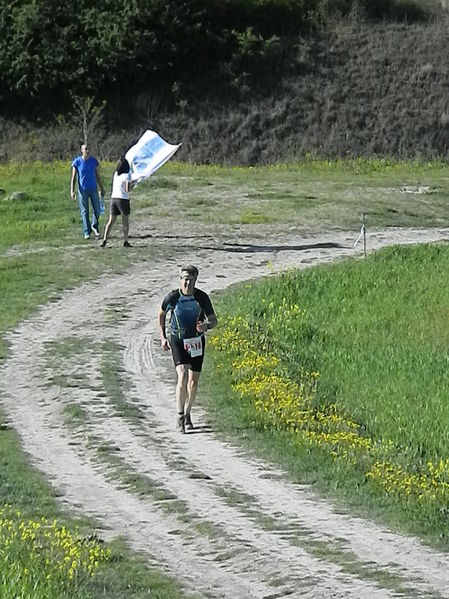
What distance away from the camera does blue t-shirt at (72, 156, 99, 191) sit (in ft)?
66.7

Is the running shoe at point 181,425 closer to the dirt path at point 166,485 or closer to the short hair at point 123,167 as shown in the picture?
the dirt path at point 166,485

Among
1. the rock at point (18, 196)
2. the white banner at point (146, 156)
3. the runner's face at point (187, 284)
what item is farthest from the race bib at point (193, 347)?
the rock at point (18, 196)

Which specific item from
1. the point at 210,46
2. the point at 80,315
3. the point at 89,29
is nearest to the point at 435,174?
the point at 210,46

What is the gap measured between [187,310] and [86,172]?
9407 mm

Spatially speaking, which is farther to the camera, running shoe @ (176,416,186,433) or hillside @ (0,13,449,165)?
hillside @ (0,13,449,165)

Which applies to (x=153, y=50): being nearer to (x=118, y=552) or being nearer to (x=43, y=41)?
(x=43, y=41)

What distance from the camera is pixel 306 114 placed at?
40.7 m

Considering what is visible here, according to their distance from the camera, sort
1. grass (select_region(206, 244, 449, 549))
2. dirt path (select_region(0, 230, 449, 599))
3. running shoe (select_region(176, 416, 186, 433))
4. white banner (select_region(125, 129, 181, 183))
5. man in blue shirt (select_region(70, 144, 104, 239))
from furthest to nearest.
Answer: man in blue shirt (select_region(70, 144, 104, 239)) < white banner (select_region(125, 129, 181, 183)) < running shoe (select_region(176, 416, 186, 433)) < grass (select_region(206, 244, 449, 549)) < dirt path (select_region(0, 230, 449, 599))

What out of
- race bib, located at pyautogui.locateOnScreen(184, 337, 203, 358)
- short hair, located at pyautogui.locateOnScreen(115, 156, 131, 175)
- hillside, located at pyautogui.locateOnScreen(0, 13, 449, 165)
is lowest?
hillside, located at pyautogui.locateOnScreen(0, 13, 449, 165)

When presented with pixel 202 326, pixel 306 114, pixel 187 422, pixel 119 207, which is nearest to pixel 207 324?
pixel 202 326

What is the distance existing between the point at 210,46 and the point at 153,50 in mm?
1997

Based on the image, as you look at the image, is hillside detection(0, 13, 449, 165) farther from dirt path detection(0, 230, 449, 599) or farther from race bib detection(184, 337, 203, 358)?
race bib detection(184, 337, 203, 358)

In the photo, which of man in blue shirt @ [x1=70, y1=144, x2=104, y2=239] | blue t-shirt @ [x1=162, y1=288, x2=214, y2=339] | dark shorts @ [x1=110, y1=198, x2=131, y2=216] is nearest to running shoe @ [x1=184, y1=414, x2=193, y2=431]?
blue t-shirt @ [x1=162, y1=288, x2=214, y2=339]

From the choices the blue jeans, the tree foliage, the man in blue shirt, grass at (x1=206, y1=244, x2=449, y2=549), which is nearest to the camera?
grass at (x1=206, y1=244, x2=449, y2=549)
